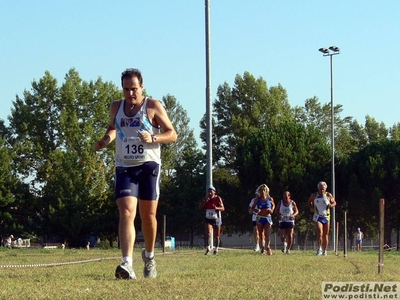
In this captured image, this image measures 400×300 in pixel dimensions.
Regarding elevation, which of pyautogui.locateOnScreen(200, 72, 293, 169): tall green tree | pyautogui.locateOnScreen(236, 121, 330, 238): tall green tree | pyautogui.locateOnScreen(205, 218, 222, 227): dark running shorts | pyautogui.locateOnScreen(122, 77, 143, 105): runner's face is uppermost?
pyautogui.locateOnScreen(200, 72, 293, 169): tall green tree

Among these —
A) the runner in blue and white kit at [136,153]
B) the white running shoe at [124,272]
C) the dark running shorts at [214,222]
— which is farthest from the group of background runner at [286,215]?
the white running shoe at [124,272]

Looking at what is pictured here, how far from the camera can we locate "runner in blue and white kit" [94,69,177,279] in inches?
352

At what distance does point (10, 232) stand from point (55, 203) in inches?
184

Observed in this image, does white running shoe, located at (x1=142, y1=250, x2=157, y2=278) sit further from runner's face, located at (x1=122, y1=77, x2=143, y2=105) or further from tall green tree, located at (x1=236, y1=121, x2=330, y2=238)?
tall green tree, located at (x1=236, y1=121, x2=330, y2=238)

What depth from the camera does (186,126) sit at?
97125mm

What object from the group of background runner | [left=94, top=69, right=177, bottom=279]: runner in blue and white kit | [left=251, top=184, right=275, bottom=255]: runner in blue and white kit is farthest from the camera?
[left=251, top=184, right=275, bottom=255]: runner in blue and white kit

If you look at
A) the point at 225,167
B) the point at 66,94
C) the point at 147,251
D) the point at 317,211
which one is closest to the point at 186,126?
Answer: the point at 225,167

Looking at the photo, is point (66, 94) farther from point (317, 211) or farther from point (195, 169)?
point (317, 211)

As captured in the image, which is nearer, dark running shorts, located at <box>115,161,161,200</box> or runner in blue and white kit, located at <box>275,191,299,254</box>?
dark running shorts, located at <box>115,161,161,200</box>

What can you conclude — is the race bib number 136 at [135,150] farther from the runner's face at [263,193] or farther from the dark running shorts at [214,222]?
the dark running shorts at [214,222]

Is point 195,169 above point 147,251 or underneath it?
above

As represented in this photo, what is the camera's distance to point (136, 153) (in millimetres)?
9031

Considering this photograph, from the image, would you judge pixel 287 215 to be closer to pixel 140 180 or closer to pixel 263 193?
pixel 263 193

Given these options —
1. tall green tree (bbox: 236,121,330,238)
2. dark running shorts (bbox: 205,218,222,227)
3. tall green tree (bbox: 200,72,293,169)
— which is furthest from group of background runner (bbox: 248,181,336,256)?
tall green tree (bbox: 200,72,293,169)
